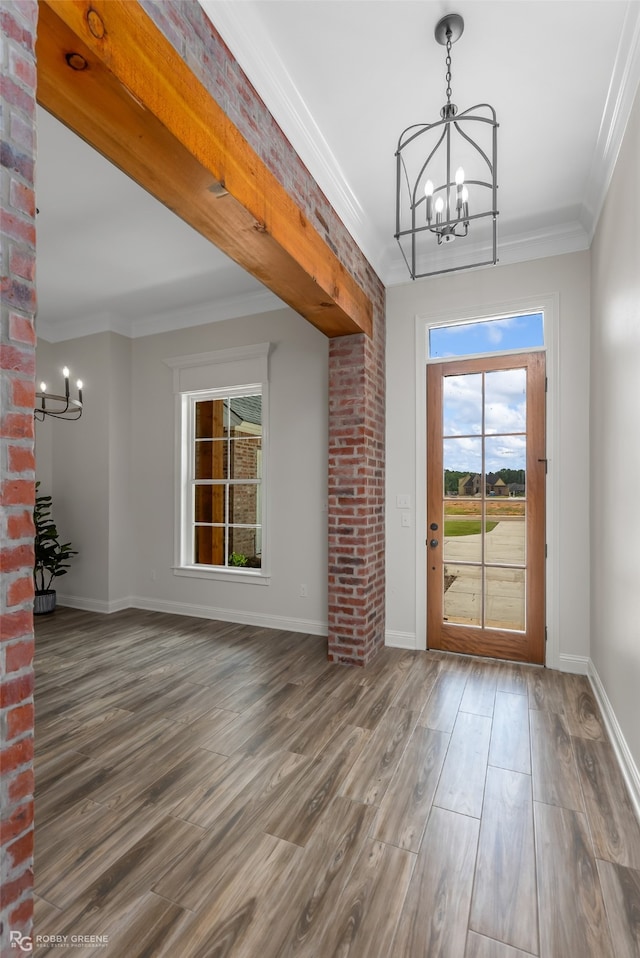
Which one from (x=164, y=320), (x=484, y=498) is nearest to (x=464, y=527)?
(x=484, y=498)

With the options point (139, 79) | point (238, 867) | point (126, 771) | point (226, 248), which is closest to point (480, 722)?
point (238, 867)

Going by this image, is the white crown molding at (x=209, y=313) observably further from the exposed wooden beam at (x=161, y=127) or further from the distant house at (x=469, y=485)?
the distant house at (x=469, y=485)

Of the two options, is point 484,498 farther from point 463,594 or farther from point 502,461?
point 463,594

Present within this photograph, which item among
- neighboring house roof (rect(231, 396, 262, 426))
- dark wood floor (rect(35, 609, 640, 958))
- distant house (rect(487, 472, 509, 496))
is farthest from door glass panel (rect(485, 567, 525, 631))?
neighboring house roof (rect(231, 396, 262, 426))

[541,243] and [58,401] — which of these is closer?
[541,243]

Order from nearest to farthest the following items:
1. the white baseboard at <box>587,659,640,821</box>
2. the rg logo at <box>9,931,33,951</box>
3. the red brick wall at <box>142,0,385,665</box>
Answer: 1. the rg logo at <box>9,931,33,951</box>
2. the white baseboard at <box>587,659,640,821</box>
3. the red brick wall at <box>142,0,385,665</box>

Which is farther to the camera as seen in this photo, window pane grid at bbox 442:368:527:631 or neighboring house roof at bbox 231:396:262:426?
neighboring house roof at bbox 231:396:262:426

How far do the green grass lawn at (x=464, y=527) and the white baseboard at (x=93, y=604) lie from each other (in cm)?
348

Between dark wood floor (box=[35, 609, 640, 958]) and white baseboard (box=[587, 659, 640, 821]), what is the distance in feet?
0.17

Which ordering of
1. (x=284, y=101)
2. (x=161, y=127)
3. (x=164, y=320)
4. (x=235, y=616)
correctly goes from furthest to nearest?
(x=164, y=320)
(x=235, y=616)
(x=284, y=101)
(x=161, y=127)

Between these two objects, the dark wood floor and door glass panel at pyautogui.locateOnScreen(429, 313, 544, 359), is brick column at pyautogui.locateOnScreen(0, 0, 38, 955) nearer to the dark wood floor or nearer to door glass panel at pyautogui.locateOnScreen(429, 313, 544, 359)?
the dark wood floor

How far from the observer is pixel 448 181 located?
6.08 feet

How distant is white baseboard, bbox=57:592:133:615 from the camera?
4754 millimetres

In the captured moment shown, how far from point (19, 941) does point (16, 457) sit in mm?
966
